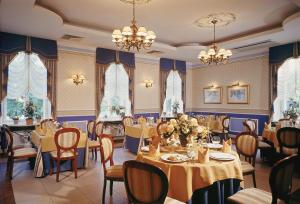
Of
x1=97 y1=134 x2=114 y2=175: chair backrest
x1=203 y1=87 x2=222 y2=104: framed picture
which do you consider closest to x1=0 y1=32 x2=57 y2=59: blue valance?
x1=97 y1=134 x2=114 y2=175: chair backrest

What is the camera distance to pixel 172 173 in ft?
9.47

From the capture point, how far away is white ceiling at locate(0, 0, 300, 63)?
5.26 metres

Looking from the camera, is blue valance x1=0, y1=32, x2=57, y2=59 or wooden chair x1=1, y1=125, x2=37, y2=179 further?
blue valance x1=0, y1=32, x2=57, y2=59

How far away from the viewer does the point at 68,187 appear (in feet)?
14.6

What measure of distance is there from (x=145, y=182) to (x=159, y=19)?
195 inches

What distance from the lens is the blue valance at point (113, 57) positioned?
894 centimetres

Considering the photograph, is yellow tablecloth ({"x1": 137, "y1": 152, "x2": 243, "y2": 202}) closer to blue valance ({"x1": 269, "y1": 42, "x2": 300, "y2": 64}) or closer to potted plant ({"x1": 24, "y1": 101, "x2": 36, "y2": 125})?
potted plant ({"x1": 24, "y1": 101, "x2": 36, "y2": 125})

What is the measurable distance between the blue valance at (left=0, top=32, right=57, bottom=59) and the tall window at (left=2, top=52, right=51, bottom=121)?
246mm

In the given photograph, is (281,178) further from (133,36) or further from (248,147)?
(133,36)

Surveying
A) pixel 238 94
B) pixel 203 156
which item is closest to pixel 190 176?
pixel 203 156

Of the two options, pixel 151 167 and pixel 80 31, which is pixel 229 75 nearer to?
pixel 80 31

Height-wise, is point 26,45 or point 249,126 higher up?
point 26,45

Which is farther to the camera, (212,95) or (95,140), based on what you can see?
(212,95)

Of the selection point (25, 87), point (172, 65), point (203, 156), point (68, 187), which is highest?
point (172, 65)
